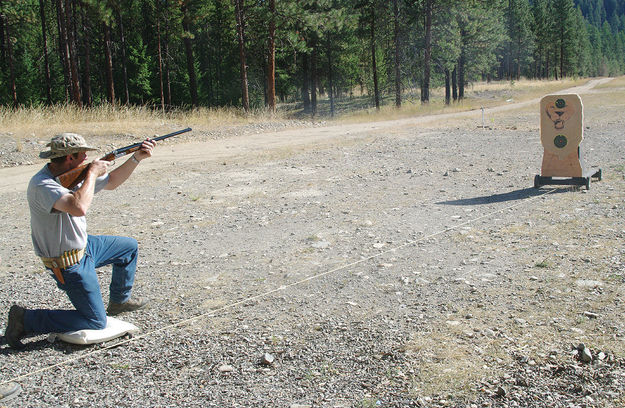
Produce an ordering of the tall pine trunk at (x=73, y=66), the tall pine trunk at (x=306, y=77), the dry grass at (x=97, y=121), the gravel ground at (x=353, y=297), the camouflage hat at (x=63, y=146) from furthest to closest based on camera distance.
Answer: the tall pine trunk at (x=306, y=77) < the tall pine trunk at (x=73, y=66) < the dry grass at (x=97, y=121) < the camouflage hat at (x=63, y=146) < the gravel ground at (x=353, y=297)

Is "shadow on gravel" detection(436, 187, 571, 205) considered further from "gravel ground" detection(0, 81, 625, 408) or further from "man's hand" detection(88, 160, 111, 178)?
"man's hand" detection(88, 160, 111, 178)

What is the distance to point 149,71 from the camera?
50219 mm

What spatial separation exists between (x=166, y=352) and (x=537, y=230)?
16.1 feet

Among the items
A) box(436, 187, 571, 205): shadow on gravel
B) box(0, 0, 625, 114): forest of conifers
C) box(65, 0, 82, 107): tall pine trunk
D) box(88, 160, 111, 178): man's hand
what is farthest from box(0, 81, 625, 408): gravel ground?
box(0, 0, 625, 114): forest of conifers

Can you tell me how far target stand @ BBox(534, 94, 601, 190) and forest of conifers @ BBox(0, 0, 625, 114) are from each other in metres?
22.4

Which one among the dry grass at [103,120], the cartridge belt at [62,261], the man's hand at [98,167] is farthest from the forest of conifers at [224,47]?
the cartridge belt at [62,261]

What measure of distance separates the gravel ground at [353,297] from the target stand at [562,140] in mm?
328

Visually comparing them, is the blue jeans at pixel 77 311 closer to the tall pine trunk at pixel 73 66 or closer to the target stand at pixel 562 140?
the target stand at pixel 562 140

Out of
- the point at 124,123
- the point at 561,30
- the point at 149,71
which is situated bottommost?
the point at 124,123

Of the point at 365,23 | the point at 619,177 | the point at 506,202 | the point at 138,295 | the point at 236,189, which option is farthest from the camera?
the point at 365,23

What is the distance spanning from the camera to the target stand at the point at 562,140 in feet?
31.8

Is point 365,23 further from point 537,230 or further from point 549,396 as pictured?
point 549,396

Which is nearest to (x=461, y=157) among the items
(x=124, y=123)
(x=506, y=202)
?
(x=506, y=202)

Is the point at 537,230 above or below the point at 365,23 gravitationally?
below
